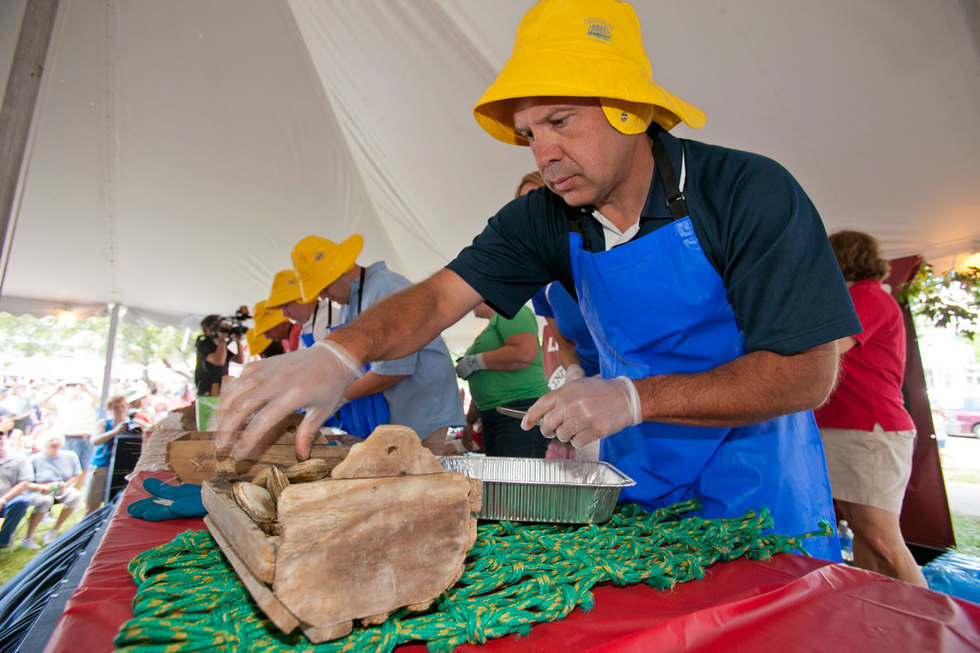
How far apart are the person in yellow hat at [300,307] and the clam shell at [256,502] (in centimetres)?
236

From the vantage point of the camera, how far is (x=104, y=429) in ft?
17.5

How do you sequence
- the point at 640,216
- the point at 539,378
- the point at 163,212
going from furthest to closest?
1. the point at 163,212
2. the point at 539,378
3. the point at 640,216

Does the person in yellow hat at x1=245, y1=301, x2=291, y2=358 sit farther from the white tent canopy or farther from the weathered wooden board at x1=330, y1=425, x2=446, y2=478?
the weathered wooden board at x1=330, y1=425, x2=446, y2=478

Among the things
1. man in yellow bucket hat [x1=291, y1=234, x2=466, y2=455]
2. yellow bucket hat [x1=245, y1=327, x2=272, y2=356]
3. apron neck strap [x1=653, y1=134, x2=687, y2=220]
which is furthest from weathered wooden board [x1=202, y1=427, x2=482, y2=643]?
yellow bucket hat [x1=245, y1=327, x2=272, y2=356]

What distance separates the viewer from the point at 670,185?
1122mm

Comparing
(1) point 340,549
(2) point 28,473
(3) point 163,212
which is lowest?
(2) point 28,473

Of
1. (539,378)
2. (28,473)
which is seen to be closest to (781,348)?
(539,378)

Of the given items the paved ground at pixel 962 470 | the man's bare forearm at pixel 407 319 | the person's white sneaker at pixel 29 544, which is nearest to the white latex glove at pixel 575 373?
the man's bare forearm at pixel 407 319

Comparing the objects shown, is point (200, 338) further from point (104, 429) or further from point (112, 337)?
point (112, 337)

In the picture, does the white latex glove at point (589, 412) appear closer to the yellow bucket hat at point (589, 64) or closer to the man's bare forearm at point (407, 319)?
the man's bare forearm at point (407, 319)

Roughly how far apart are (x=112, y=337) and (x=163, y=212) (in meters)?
1.90

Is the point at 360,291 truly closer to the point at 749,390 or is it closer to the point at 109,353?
the point at 749,390

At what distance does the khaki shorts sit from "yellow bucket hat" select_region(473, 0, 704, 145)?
206 cm

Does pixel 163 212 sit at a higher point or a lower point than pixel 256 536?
higher
